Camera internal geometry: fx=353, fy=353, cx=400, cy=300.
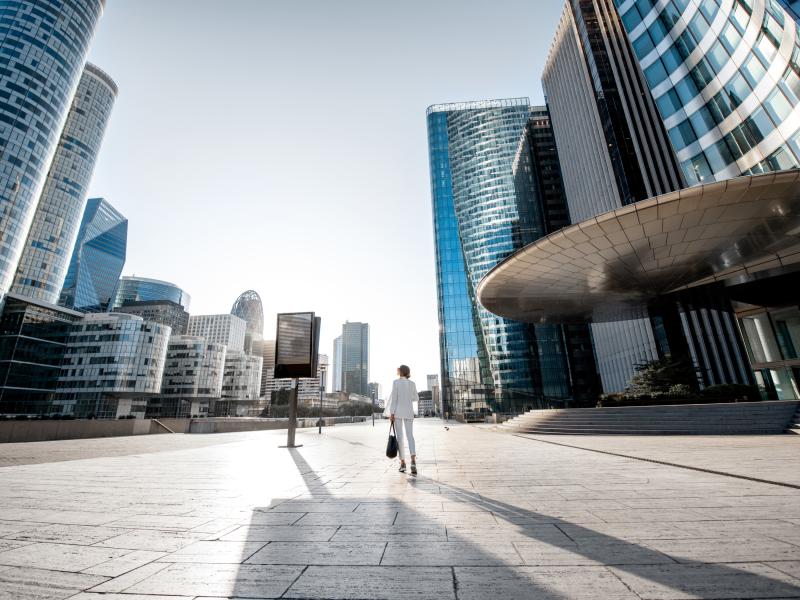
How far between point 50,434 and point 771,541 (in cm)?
2307

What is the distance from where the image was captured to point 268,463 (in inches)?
318

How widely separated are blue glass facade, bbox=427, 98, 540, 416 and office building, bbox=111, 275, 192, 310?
158 meters

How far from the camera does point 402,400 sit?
6672 millimetres

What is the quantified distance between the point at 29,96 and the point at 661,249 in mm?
112766

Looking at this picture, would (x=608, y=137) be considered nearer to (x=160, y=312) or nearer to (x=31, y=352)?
(x=31, y=352)

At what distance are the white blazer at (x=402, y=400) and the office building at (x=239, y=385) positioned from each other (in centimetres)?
10960

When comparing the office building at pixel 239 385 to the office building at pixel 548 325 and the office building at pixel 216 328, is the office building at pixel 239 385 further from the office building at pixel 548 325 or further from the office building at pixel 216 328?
the office building at pixel 548 325

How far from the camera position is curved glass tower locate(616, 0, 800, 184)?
18.3 meters

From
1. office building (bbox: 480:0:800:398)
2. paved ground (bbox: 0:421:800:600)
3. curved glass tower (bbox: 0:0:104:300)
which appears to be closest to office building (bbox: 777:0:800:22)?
office building (bbox: 480:0:800:398)

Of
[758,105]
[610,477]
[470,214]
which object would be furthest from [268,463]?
[470,214]

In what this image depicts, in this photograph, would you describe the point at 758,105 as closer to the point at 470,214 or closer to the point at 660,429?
the point at 660,429

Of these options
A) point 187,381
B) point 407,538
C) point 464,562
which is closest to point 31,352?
point 187,381

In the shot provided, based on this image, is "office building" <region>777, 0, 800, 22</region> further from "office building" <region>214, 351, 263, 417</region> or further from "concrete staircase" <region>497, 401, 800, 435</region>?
"office building" <region>214, 351, 263, 417</region>

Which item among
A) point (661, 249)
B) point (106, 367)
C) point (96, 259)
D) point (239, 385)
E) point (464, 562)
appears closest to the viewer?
point (464, 562)
